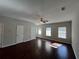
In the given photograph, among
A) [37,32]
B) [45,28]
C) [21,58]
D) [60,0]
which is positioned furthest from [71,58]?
[37,32]

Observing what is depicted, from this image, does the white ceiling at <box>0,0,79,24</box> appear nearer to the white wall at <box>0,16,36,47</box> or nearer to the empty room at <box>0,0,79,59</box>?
the empty room at <box>0,0,79,59</box>

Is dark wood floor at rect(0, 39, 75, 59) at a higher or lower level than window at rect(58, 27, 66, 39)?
lower

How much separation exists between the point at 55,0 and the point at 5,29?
446 cm

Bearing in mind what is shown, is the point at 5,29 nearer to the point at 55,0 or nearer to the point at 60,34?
the point at 55,0

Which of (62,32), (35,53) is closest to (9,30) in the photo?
(35,53)

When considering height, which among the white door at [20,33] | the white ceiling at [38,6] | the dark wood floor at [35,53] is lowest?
the dark wood floor at [35,53]

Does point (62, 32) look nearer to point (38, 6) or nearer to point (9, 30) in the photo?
point (38, 6)

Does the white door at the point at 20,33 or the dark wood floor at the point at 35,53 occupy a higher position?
the white door at the point at 20,33

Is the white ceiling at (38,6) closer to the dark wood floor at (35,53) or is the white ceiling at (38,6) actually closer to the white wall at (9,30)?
the white wall at (9,30)

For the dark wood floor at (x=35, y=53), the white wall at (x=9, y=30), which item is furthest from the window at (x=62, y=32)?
the white wall at (x=9, y=30)

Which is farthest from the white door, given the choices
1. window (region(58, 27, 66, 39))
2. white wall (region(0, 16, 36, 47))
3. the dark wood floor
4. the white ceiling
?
window (region(58, 27, 66, 39))

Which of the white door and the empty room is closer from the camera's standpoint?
the empty room

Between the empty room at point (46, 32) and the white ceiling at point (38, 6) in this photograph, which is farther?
the empty room at point (46, 32)

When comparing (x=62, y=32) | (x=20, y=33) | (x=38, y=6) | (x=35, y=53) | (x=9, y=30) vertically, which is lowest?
(x=35, y=53)
